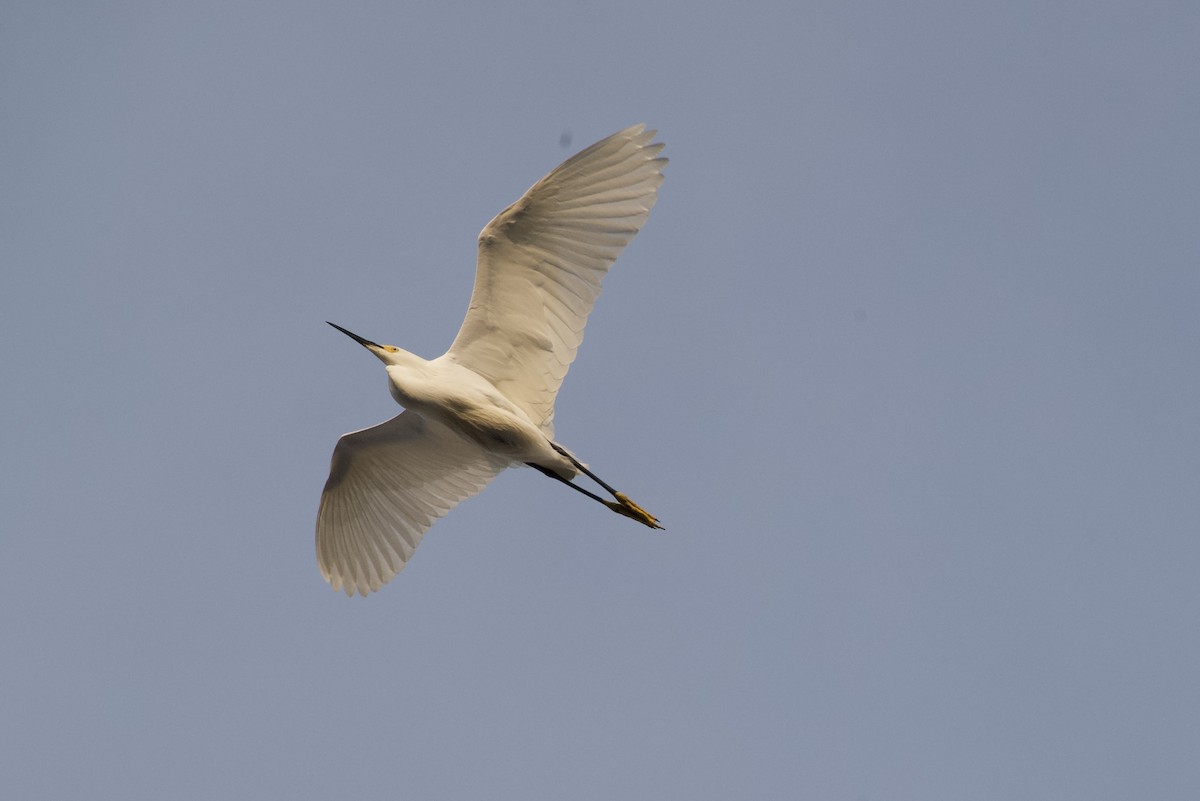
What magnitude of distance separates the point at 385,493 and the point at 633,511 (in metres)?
2.40

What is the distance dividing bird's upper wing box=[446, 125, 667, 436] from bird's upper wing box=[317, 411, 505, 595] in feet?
3.30

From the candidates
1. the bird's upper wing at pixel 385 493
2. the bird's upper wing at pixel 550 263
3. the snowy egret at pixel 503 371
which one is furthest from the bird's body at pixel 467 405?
the bird's upper wing at pixel 385 493

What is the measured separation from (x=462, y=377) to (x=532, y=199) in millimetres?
1682

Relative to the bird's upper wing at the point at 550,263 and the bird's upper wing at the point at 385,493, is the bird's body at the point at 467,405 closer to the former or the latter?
the bird's upper wing at the point at 550,263

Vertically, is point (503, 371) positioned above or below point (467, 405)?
above

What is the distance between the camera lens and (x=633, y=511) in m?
13.9

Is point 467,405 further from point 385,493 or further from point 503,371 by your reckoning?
point 385,493

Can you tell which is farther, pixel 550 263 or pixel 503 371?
pixel 503 371

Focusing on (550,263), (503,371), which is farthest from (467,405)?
(550,263)

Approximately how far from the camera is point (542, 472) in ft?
44.7

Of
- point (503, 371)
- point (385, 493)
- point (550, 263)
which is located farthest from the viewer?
point (385, 493)

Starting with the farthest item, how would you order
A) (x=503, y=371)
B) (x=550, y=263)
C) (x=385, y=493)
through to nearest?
1. (x=385, y=493)
2. (x=503, y=371)
3. (x=550, y=263)

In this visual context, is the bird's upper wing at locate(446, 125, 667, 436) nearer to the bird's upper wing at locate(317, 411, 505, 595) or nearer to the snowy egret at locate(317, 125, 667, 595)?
the snowy egret at locate(317, 125, 667, 595)

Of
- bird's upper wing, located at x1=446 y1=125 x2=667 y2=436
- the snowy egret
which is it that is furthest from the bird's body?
bird's upper wing, located at x1=446 y1=125 x2=667 y2=436
